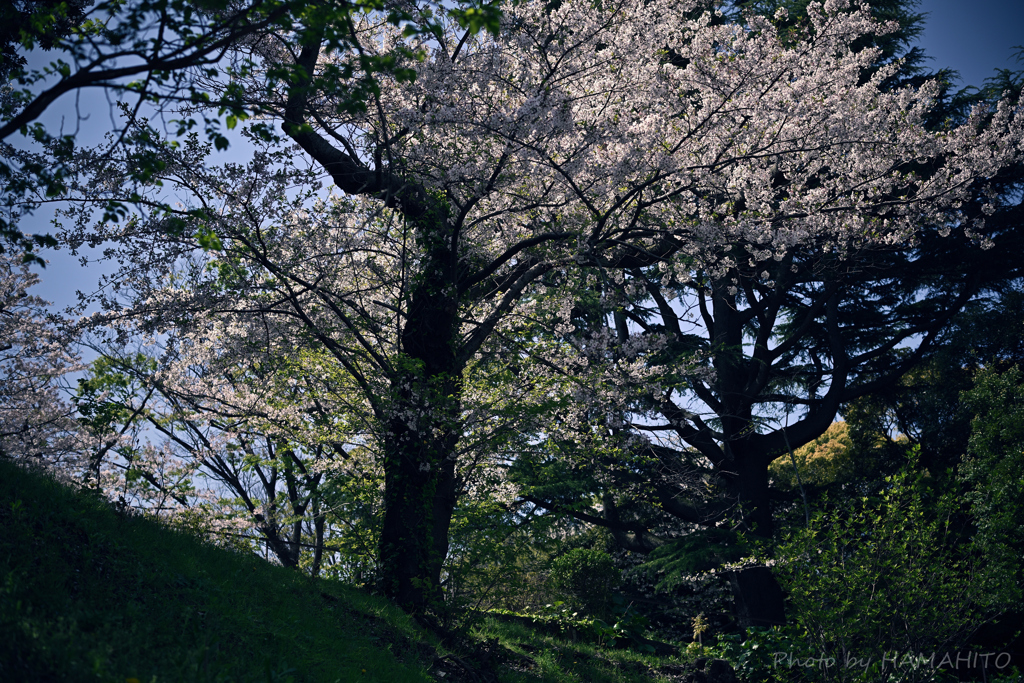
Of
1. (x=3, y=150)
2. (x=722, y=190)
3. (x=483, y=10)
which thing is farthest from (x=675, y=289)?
(x=3, y=150)

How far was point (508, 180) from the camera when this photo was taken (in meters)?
7.71

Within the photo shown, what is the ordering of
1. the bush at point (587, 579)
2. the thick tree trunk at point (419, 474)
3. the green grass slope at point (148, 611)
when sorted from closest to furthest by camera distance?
the green grass slope at point (148, 611) < the thick tree trunk at point (419, 474) < the bush at point (587, 579)

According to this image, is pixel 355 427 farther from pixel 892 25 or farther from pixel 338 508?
pixel 892 25

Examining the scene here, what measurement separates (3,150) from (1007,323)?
60.4ft

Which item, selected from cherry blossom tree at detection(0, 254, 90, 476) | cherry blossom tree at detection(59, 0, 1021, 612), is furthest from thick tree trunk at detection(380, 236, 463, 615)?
cherry blossom tree at detection(0, 254, 90, 476)

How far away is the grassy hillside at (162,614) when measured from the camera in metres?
3.32

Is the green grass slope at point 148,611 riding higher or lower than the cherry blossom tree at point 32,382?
lower

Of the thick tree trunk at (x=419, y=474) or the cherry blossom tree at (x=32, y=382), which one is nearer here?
the thick tree trunk at (x=419, y=474)

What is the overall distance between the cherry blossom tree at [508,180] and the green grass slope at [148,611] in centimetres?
170

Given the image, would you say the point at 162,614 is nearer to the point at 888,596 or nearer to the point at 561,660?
the point at 561,660

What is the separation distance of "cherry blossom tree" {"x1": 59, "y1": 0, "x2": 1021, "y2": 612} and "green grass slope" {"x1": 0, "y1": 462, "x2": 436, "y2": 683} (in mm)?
1704

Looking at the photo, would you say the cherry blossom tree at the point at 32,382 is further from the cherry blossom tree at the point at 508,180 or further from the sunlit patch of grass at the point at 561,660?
the sunlit patch of grass at the point at 561,660

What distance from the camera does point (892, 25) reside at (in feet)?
29.1

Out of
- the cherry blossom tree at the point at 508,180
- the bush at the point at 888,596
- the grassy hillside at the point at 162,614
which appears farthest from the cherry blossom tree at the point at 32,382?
the bush at the point at 888,596
